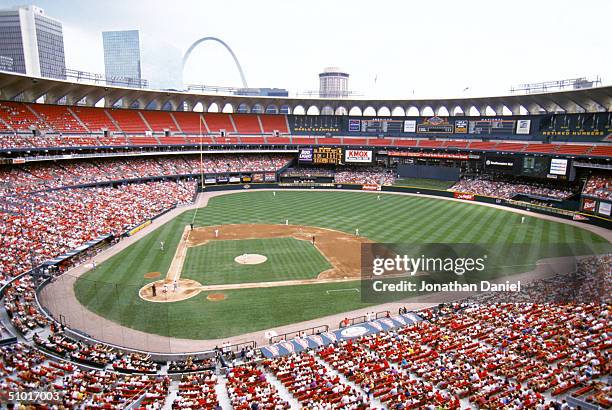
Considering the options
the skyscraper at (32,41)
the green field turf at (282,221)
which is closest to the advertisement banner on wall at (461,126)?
the green field turf at (282,221)

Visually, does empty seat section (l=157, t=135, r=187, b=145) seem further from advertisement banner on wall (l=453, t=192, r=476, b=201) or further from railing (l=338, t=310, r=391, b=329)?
railing (l=338, t=310, r=391, b=329)

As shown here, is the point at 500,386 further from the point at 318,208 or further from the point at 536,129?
the point at 536,129

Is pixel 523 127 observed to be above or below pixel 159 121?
below

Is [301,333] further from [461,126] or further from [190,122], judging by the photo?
[461,126]

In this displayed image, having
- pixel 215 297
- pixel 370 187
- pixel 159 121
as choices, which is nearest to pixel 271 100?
pixel 159 121

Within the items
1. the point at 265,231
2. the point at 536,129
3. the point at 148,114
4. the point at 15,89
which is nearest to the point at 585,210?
the point at 536,129

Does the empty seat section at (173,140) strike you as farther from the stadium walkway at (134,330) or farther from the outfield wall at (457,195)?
the stadium walkway at (134,330)
